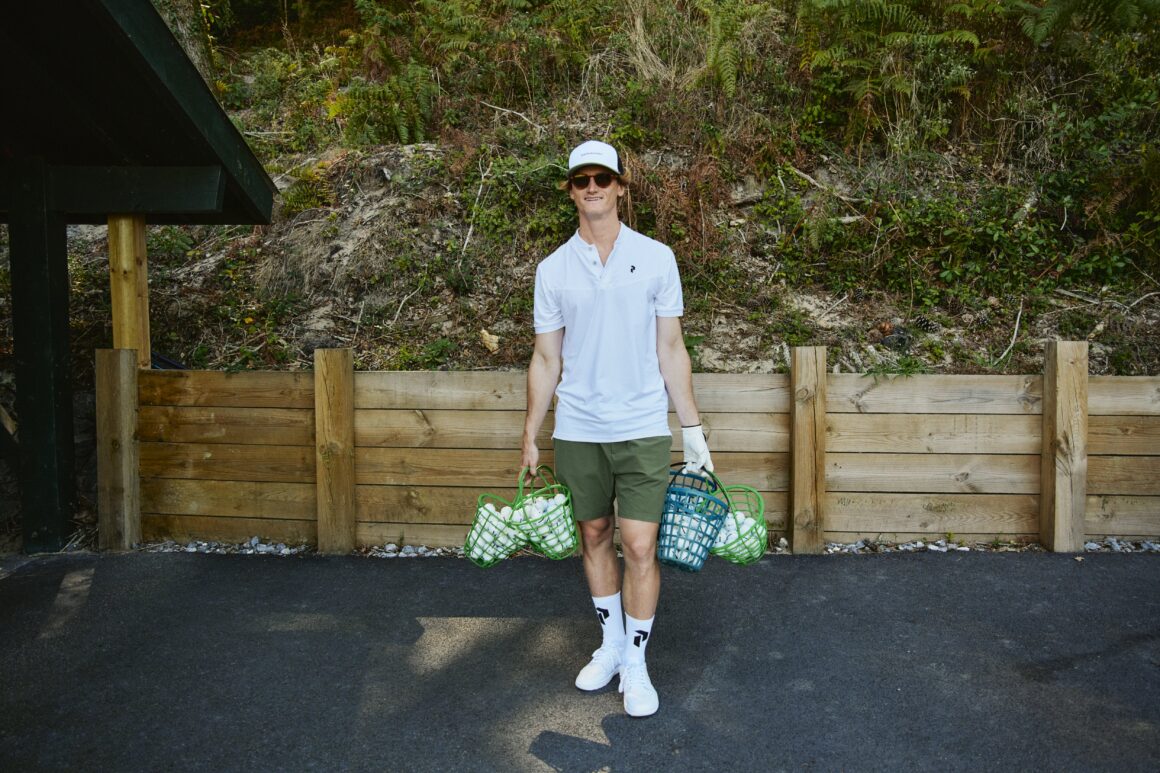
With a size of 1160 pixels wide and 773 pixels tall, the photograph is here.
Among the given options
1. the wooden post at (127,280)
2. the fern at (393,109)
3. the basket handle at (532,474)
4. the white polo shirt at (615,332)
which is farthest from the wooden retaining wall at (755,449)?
the fern at (393,109)

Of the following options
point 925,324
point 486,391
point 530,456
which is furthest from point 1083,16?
point 530,456

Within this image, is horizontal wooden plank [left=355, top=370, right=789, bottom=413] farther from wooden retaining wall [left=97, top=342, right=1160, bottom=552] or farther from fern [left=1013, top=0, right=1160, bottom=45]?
fern [left=1013, top=0, right=1160, bottom=45]

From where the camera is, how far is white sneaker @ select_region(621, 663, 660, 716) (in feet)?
9.91

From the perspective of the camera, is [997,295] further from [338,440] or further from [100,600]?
[100,600]

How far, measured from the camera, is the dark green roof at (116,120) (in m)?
4.12

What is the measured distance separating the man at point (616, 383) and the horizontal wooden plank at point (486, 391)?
5.59 ft

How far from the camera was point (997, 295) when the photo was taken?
6566 millimetres

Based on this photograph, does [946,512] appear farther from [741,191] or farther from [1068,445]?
[741,191]

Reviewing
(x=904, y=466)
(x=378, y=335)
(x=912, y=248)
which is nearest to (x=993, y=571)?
(x=904, y=466)

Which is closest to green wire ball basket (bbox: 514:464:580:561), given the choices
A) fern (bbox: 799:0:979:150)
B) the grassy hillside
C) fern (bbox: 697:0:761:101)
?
the grassy hillside

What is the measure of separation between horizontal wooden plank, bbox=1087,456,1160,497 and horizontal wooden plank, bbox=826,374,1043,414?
48 cm

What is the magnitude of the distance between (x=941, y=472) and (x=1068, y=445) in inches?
28.2

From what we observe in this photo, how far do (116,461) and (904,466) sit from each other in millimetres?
4871

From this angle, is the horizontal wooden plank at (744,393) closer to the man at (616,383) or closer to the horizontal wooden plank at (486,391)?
the horizontal wooden plank at (486,391)
